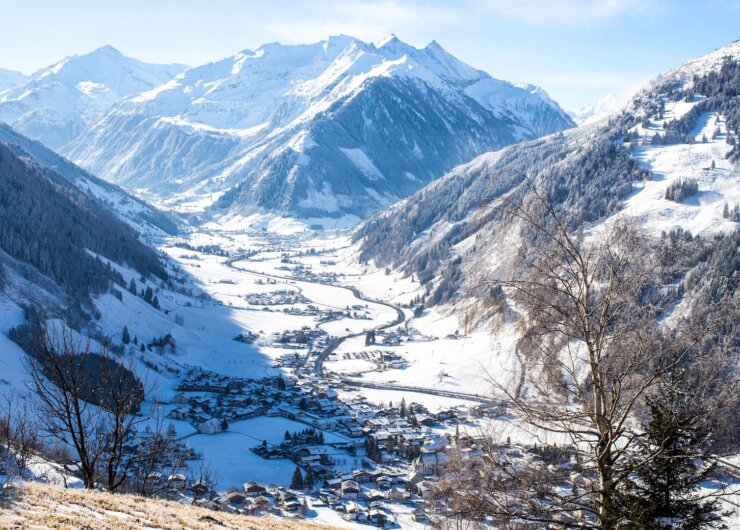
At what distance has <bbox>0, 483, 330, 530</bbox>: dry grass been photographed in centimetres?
1245

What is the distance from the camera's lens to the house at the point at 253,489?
43.6 metres

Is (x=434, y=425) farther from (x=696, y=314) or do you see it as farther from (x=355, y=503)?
(x=696, y=314)

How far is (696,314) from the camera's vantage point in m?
9.41

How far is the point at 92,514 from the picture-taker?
556 inches

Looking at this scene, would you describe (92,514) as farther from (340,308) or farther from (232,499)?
(340,308)

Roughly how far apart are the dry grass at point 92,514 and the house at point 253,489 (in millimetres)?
26300

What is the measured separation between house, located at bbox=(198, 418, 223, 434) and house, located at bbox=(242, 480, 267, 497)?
673 inches

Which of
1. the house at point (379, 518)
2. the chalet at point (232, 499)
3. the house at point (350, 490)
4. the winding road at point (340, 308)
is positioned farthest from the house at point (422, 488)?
the winding road at point (340, 308)

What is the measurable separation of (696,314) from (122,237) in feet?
481

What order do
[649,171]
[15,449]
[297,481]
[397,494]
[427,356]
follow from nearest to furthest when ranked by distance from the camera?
[15,449] → [397,494] → [297,481] → [427,356] → [649,171]

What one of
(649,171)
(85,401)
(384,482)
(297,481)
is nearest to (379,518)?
(384,482)

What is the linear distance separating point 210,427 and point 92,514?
5010 cm

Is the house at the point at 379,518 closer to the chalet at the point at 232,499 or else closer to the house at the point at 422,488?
the house at the point at 422,488

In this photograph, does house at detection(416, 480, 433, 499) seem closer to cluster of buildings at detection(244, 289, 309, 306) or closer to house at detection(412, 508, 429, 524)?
house at detection(412, 508, 429, 524)
